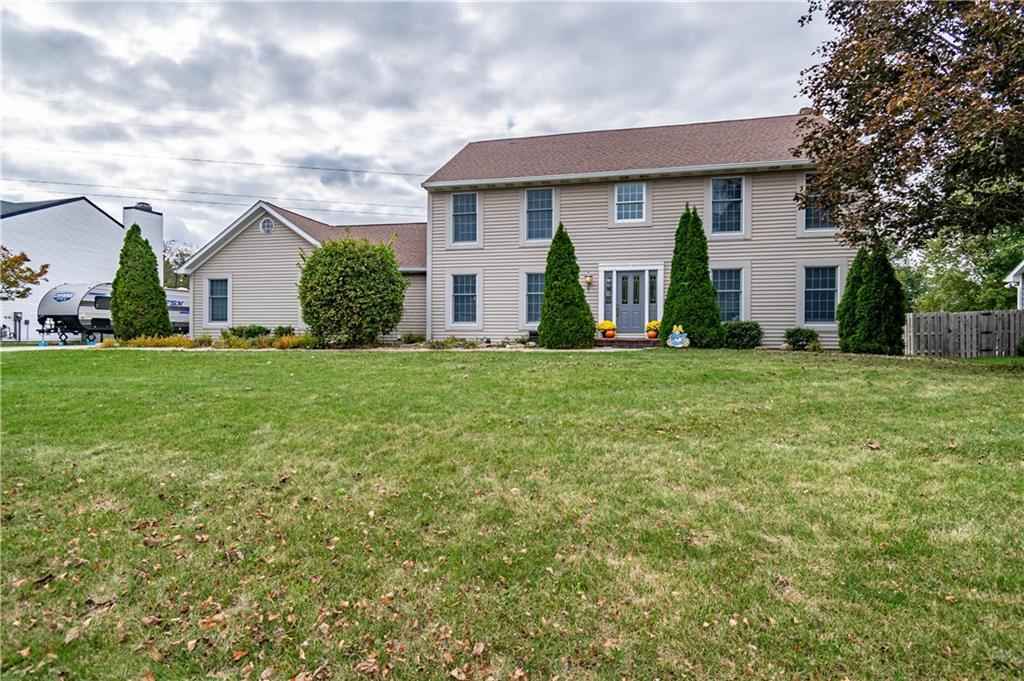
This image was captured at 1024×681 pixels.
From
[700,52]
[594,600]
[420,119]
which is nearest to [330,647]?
[594,600]

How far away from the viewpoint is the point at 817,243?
14156 mm

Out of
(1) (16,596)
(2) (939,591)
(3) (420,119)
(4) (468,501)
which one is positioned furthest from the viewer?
(3) (420,119)

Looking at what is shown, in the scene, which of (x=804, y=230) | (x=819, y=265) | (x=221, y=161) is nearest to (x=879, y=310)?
(x=819, y=265)

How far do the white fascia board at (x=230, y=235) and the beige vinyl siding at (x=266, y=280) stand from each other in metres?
0.13

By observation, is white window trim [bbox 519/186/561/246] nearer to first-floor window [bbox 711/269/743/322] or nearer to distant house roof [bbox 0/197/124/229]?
first-floor window [bbox 711/269/743/322]

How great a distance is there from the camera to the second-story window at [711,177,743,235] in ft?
48.2

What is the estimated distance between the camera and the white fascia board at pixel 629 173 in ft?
45.6

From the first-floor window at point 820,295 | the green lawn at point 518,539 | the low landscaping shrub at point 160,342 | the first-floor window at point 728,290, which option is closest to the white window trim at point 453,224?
the first-floor window at point 728,290

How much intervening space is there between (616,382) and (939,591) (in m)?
4.88

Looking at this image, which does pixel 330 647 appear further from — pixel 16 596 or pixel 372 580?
pixel 16 596

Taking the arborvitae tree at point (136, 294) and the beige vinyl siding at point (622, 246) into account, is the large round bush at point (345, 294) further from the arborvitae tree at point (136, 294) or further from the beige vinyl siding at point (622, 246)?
the arborvitae tree at point (136, 294)

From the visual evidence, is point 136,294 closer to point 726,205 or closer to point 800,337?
point 726,205

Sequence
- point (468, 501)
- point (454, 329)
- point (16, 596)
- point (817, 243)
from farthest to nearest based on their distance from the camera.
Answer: point (454, 329) → point (817, 243) → point (468, 501) → point (16, 596)

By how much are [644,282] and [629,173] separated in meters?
3.15
